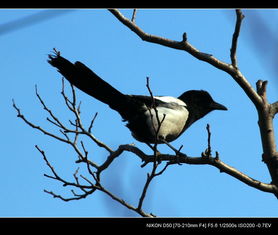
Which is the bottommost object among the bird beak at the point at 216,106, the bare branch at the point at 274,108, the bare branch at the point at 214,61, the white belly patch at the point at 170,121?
the bare branch at the point at 274,108

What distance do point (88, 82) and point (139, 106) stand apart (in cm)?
64

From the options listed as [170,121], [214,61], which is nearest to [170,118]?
[170,121]

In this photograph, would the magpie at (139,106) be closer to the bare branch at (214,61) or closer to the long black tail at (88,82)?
the long black tail at (88,82)

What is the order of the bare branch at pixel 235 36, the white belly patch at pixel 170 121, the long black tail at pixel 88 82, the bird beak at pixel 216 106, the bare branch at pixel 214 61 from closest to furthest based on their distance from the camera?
the bare branch at pixel 235 36
the bare branch at pixel 214 61
the long black tail at pixel 88 82
the white belly patch at pixel 170 121
the bird beak at pixel 216 106

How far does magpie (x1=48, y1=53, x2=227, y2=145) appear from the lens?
4.87 m

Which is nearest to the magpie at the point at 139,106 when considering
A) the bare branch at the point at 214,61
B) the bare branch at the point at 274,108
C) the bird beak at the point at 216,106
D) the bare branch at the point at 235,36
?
the bird beak at the point at 216,106

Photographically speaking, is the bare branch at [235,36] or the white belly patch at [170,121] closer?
the bare branch at [235,36]

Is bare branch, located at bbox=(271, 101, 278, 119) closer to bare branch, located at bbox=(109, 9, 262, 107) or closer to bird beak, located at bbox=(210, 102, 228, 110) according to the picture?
bare branch, located at bbox=(109, 9, 262, 107)

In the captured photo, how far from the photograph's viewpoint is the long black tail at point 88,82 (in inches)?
189

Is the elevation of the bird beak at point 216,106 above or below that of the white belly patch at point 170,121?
above
